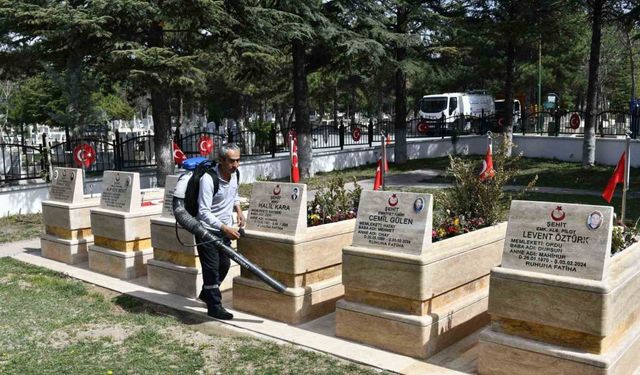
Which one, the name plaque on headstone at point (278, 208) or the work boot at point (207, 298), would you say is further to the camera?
the work boot at point (207, 298)

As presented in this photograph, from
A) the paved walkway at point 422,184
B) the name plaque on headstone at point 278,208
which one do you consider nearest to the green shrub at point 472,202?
the name plaque on headstone at point 278,208

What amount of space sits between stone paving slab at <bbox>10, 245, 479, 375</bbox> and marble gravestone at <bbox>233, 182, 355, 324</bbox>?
0.54 feet

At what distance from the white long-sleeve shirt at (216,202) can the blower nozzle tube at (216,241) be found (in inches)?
3.9

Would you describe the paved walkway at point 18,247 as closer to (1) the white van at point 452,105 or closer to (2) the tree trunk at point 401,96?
(2) the tree trunk at point 401,96

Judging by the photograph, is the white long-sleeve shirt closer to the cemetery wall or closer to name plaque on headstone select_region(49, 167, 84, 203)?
name plaque on headstone select_region(49, 167, 84, 203)

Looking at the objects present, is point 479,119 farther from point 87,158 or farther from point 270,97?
point 87,158

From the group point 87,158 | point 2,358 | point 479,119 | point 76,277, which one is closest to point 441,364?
point 2,358

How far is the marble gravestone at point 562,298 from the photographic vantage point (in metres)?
4.56

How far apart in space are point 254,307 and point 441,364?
226 cm

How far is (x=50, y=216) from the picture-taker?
388 inches

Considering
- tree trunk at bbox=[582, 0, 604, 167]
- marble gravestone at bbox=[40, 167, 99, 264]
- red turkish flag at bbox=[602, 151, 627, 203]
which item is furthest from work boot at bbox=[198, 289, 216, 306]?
tree trunk at bbox=[582, 0, 604, 167]

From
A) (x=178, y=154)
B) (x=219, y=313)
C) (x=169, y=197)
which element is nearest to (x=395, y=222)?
(x=219, y=313)

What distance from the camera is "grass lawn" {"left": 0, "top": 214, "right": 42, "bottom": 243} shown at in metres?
12.3

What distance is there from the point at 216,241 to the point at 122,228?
267cm
